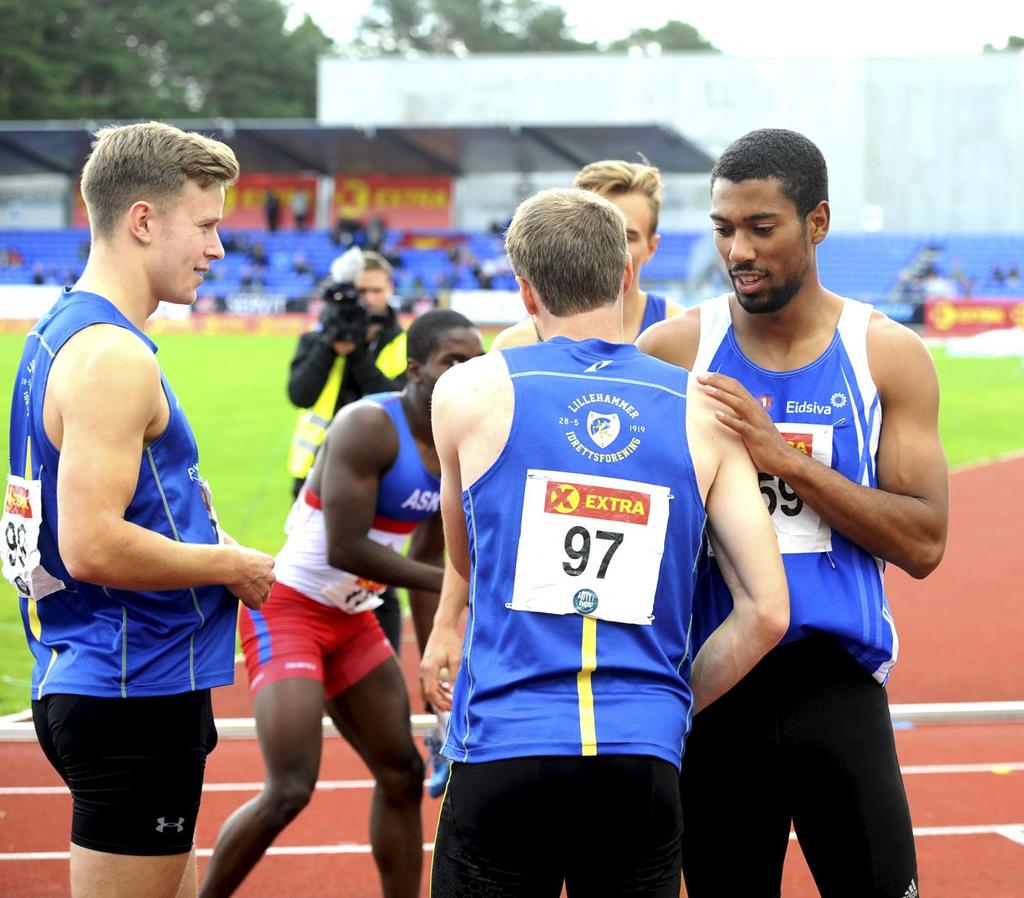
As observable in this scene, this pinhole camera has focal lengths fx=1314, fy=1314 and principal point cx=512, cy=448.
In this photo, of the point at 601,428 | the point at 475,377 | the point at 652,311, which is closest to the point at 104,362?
the point at 475,377

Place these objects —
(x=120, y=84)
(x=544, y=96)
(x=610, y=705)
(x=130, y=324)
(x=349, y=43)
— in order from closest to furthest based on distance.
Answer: (x=610, y=705) → (x=130, y=324) → (x=544, y=96) → (x=120, y=84) → (x=349, y=43)

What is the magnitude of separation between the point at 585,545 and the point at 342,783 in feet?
11.8

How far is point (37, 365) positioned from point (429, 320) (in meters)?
1.80

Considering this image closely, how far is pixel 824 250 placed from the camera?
1777 inches

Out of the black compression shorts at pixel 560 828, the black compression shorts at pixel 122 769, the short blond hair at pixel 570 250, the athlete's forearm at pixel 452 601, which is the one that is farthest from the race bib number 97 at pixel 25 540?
the short blond hair at pixel 570 250

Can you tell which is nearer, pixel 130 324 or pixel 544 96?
pixel 130 324

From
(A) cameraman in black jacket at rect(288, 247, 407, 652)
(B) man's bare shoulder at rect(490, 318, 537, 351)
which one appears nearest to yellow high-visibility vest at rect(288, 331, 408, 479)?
(A) cameraman in black jacket at rect(288, 247, 407, 652)

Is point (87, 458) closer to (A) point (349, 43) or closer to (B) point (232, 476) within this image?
(B) point (232, 476)

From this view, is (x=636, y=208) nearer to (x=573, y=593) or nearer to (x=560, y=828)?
(x=573, y=593)

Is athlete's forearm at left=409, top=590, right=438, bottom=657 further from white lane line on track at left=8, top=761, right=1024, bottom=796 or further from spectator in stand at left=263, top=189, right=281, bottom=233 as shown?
spectator in stand at left=263, top=189, right=281, bottom=233

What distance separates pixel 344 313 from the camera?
689 centimetres

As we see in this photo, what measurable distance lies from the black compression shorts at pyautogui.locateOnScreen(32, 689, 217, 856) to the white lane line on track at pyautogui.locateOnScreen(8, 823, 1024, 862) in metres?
2.15

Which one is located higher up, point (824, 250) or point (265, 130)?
point (265, 130)

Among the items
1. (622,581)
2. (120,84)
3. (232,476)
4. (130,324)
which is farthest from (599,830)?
(120,84)
